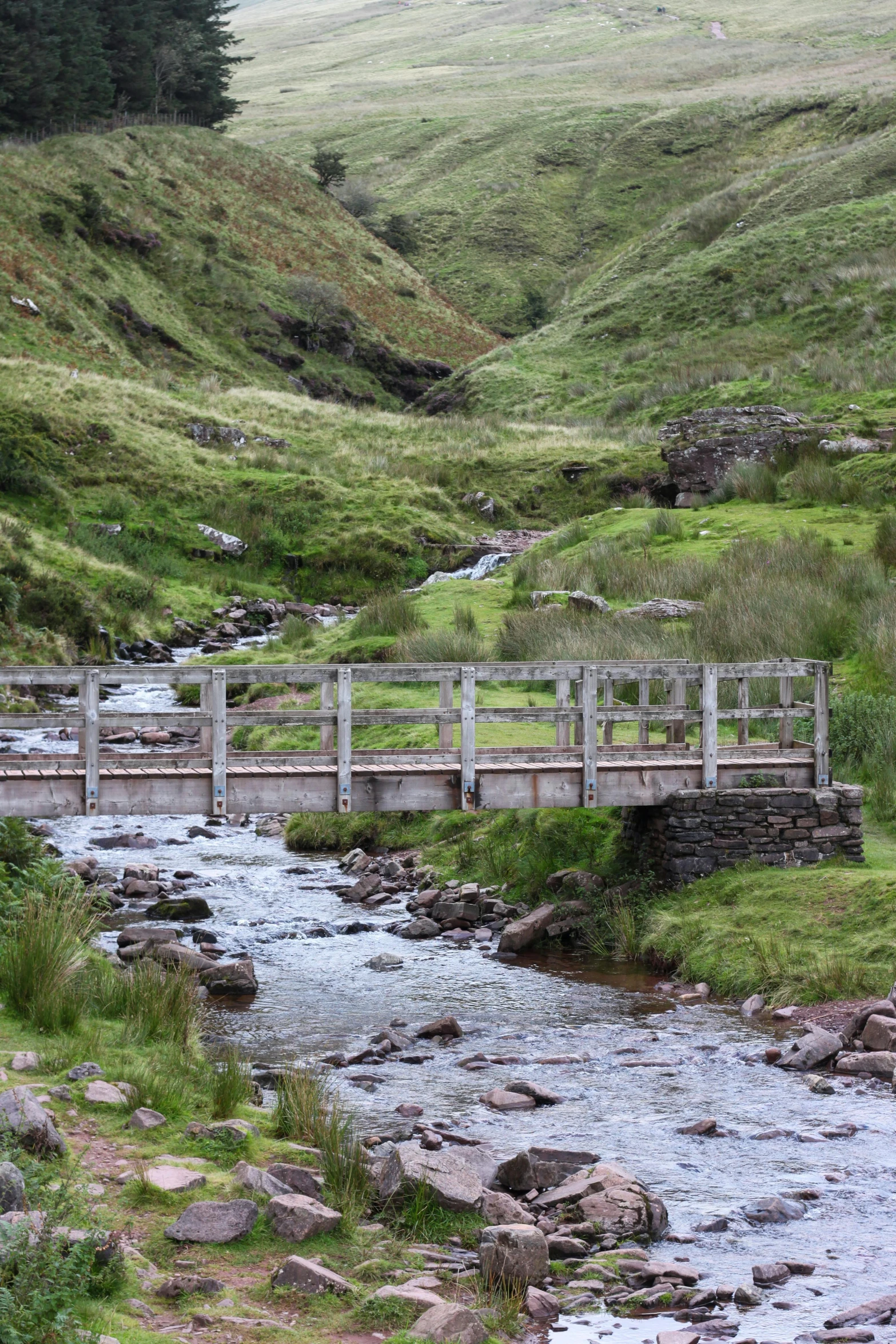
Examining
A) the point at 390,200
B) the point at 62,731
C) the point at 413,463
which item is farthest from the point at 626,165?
the point at 62,731

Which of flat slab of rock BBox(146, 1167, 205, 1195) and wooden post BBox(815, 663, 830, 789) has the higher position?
wooden post BBox(815, 663, 830, 789)

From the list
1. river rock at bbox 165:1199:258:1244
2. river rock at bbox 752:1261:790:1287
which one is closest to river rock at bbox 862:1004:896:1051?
river rock at bbox 752:1261:790:1287

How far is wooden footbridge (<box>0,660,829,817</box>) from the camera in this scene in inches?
484

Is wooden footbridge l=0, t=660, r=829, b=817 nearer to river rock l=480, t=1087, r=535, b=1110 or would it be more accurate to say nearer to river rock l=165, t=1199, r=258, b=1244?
river rock l=480, t=1087, r=535, b=1110

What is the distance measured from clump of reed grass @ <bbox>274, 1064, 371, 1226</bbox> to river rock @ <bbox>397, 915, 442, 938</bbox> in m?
4.68

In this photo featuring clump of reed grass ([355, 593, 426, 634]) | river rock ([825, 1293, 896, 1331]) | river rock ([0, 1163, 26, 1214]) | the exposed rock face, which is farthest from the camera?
the exposed rock face

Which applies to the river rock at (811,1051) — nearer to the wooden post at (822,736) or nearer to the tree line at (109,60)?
the wooden post at (822,736)

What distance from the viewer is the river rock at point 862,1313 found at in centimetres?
642

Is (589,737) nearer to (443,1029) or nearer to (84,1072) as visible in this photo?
(443,1029)

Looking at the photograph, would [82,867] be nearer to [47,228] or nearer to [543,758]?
[543,758]

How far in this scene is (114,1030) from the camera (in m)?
9.56

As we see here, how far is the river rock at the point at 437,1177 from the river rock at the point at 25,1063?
2380mm

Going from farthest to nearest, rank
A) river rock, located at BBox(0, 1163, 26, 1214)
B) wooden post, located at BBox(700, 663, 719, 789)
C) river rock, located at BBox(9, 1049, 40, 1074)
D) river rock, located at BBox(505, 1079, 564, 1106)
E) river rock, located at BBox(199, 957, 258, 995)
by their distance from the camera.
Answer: wooden post, located at BBox(700, 663, 719, 789) < river rock, located at BBox(199, 957, 258, 995) < river rock, located at BBox(505, 1079, 564, 1106) < river rock, located at BBox(9, 1049, 40, 1074) < river rock, located at BBox(0, 1163, 26, 1214)

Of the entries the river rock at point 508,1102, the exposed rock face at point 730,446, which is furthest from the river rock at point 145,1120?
the exposed rock face at point 730,446
